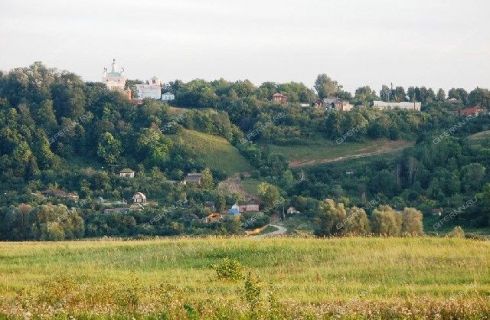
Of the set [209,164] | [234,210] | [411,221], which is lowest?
[234,210]

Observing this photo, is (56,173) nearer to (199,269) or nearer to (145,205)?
(145,205)

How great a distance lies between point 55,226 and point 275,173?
24.6 metres

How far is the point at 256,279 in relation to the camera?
14.0m

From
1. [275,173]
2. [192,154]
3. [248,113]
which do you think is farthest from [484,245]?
[248,113]

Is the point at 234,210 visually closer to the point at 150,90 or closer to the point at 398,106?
the point at 398,106

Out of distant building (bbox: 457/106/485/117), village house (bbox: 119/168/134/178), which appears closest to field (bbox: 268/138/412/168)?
distant building (bbox: 457/106/485/117)

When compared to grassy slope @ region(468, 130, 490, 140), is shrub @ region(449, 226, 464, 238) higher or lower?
lower

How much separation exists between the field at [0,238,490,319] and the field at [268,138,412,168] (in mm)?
41318

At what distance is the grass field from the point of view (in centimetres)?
6328

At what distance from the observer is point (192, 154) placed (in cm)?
6469

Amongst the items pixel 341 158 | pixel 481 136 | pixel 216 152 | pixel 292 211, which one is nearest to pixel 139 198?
pixel 292 211

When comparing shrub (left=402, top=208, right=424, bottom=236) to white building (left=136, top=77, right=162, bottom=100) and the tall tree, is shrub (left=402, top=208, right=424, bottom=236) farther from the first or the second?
the tall tree

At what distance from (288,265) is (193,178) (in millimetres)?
39805

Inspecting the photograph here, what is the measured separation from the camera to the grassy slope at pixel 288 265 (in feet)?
48.2
